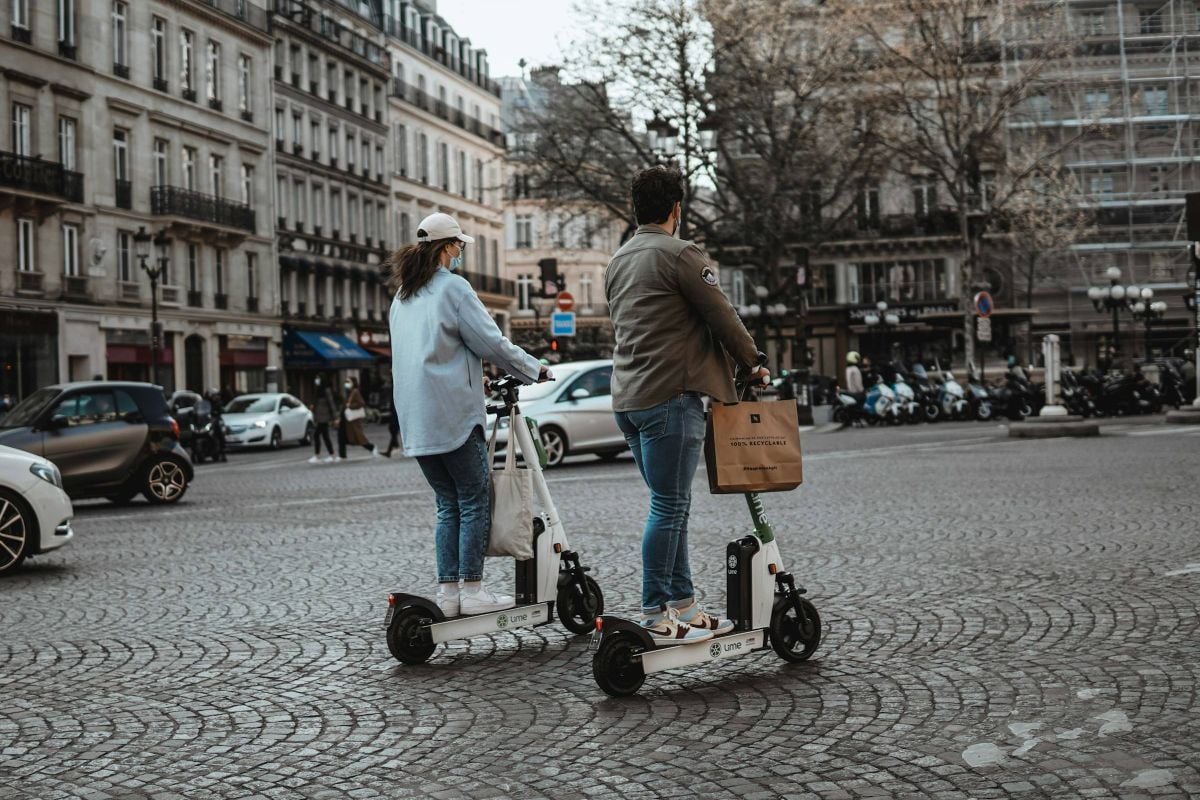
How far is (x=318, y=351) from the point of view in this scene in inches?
2314

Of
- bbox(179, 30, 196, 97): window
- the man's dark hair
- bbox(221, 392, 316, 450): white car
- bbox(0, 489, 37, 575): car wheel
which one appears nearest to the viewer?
the man's dark hair

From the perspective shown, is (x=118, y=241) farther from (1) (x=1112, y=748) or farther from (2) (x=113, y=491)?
(1) (x=1112, y=748)

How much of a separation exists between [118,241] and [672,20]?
18.3 m

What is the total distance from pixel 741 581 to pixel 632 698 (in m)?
0.65

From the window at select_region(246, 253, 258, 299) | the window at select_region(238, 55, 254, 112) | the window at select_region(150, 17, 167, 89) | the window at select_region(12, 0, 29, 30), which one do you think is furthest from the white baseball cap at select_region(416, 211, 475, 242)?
the window at select_region(238, 55, 254, 112)

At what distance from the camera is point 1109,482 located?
15.3 meters

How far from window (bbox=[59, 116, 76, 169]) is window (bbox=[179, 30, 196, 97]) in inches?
292

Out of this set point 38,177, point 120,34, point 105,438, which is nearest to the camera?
point 105,438

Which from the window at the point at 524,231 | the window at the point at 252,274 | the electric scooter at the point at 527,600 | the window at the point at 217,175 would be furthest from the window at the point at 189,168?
the electric scooter at the point at 527,600

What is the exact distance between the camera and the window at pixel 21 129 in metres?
41.5

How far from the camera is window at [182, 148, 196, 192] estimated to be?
51.1 metres

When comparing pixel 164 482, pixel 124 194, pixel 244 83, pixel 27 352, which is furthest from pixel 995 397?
pixel 244 83

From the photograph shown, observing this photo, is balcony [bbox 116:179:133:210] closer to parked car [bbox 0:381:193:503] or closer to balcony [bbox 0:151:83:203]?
balcony [bbox 0:151:83:203]

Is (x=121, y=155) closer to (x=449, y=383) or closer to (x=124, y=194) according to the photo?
(x=124, y=194)
